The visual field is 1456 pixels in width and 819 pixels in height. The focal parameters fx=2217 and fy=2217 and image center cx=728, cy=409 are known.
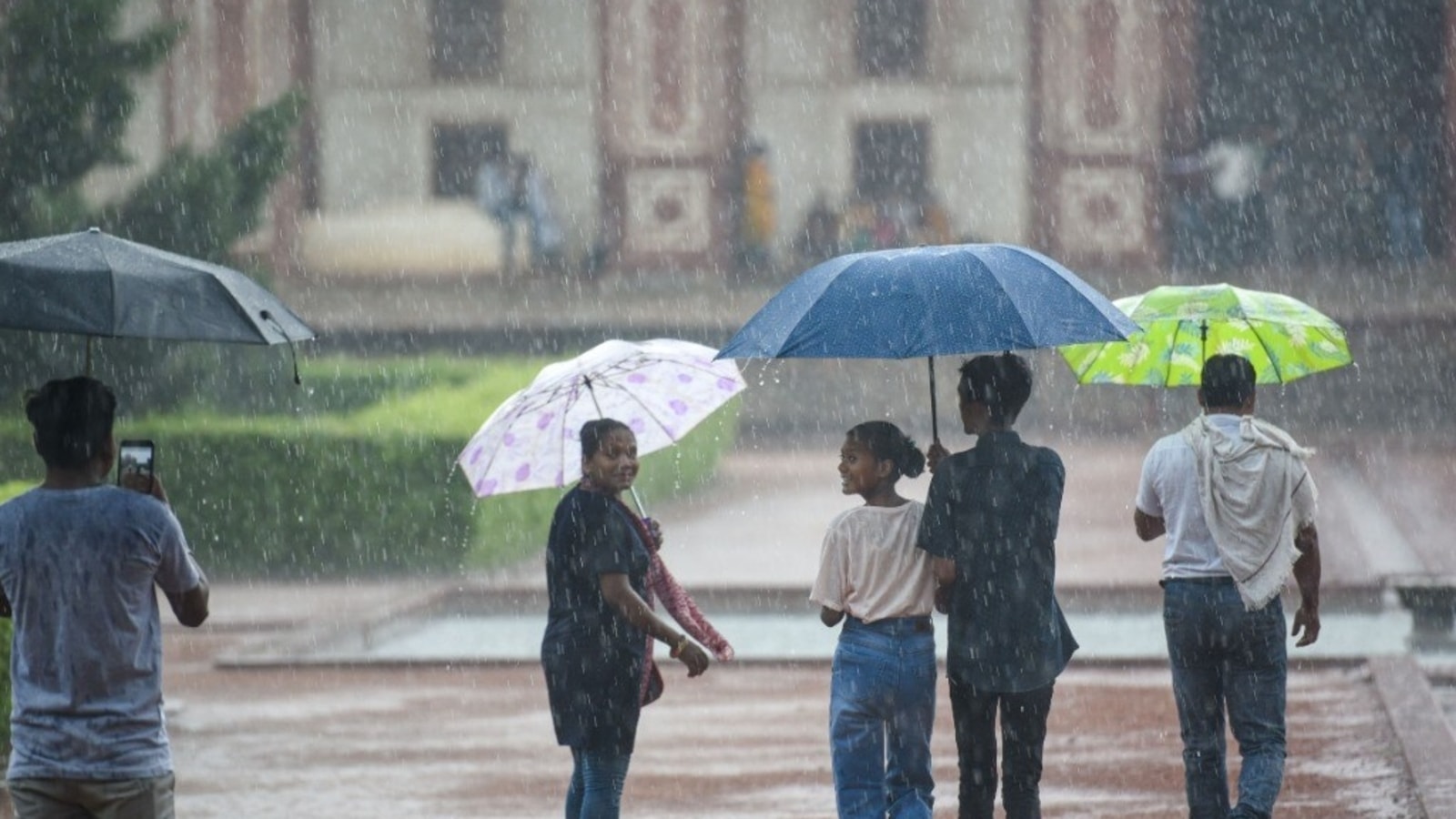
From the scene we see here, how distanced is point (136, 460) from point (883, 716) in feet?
5.49

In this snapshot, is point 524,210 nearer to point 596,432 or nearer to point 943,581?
point 596,432

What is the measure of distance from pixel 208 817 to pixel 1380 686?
445 cm

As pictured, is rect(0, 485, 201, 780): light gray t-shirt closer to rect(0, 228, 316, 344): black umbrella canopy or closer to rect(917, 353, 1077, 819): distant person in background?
rect(0, 228, 316, 344): black umbrella canopy

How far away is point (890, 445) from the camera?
464cm

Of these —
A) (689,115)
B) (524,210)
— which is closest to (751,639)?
(689,115)

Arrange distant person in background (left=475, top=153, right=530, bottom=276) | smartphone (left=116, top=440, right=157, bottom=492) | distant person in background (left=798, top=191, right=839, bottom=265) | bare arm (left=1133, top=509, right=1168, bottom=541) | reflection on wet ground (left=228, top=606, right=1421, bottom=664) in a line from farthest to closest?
distant person in background (left=798, top=191, right=839, bottom=265) < distant person in background (left=475, top=153, right=530, bottom=276) < reflection on wet ground (left=228, top=606, right=1421, bottom=664) < bare arm (left=1133, top=509, right=1168, bottom=541) < smartphone (left=116, top=440, right=157, bottom=492)

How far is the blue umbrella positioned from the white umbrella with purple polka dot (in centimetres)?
46

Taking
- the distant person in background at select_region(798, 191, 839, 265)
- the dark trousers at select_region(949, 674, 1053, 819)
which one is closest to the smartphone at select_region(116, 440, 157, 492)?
the dark trousers at select_region(949, 674, 1053, 819)

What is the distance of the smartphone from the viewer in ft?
12.7

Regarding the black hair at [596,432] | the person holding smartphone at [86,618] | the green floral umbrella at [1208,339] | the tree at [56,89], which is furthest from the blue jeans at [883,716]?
the tree at [56,89]

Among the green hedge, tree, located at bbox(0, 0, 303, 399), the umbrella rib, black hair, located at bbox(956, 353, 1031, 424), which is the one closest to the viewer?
black hair, located at bbox(956, 353, 1031, 424)

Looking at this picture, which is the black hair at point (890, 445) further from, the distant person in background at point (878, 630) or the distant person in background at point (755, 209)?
the distant person in background at point (755, 209)

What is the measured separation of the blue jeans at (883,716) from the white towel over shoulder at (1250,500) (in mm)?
742

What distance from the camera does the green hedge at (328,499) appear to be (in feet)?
44.2
